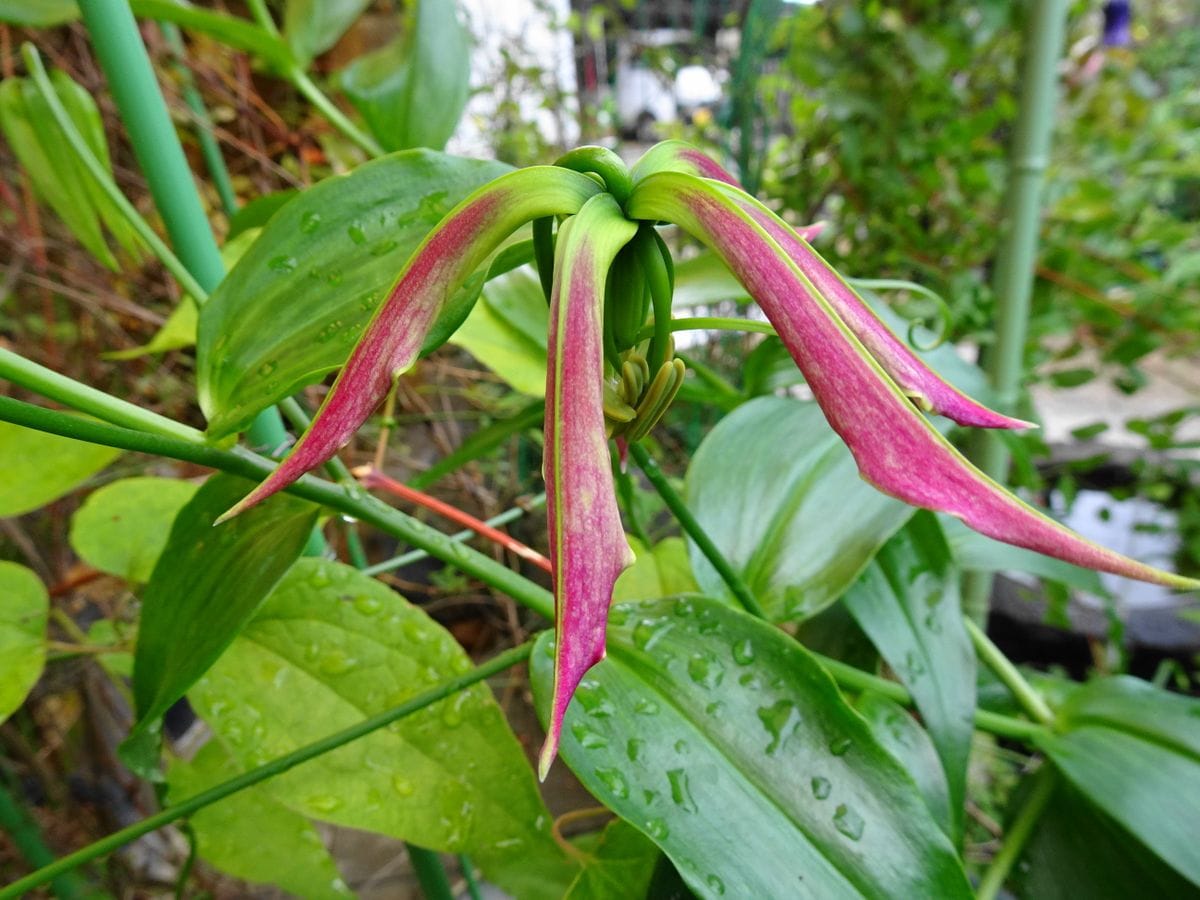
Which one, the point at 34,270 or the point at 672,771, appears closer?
the point at 672,771

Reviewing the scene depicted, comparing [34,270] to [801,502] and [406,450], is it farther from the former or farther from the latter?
[801,502]

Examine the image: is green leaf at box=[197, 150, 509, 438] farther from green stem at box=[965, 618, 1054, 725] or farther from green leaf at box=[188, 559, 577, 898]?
green stem at box=[965, 618, 1054, 725]

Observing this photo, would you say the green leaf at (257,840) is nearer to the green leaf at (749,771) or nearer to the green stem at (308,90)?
the green leaf at (749,771)

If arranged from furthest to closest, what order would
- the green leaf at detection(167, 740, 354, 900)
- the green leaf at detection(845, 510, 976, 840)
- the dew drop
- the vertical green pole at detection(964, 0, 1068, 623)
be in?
the vertical green pole at detection(964, 0, 1068, 623) < the green leaf at detection(167, 740, 354, 900) < the green leaf at detection(845, 510, 976, 840) < the dew drop

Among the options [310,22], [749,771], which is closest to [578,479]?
[749,771]

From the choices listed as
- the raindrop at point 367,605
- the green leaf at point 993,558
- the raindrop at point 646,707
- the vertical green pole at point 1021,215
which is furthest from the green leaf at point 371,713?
the vertical green pole at point 1021,215

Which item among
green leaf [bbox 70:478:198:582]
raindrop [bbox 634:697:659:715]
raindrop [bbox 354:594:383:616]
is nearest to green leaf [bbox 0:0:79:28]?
green leaf [bbox 70:478:198:582]

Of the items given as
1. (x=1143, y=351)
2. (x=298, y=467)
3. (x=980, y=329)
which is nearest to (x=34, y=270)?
(x=298, y=467)
